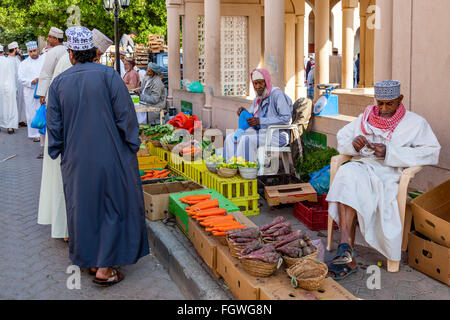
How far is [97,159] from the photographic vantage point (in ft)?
13.7

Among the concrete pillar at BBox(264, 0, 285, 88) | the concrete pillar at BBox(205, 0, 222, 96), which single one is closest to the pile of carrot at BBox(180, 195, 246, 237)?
the concrete pillar at BBox(264, 0, 285, 88)

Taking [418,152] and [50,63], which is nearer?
[418,152]

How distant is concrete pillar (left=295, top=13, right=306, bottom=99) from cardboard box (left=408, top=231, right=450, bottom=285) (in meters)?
12.4

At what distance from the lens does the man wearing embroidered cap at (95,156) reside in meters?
4.15

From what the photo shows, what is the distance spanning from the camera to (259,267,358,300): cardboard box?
324 centimetres

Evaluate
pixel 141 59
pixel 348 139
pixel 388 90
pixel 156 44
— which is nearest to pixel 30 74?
pixel 141 59

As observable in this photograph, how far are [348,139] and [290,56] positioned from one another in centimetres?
1297

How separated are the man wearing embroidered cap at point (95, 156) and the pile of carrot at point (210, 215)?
576 millimetres

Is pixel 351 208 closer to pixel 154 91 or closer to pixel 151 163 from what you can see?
pixel 151 163

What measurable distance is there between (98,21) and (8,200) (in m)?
20.5

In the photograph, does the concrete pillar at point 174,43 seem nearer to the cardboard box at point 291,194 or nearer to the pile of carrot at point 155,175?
the pile of carrot at point 155,175

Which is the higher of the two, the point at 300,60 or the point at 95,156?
the point at 300,60
